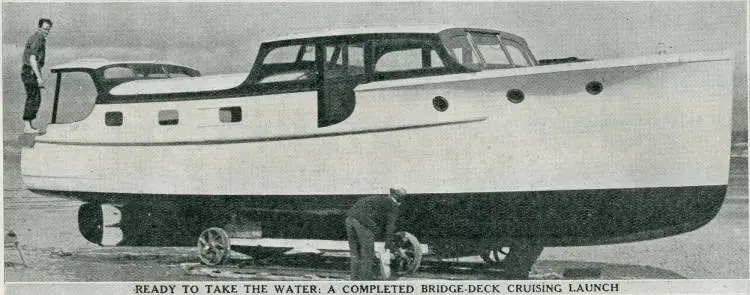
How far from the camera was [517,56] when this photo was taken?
356 inches

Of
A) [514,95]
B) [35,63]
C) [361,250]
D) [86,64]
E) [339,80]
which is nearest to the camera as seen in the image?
[514,95]

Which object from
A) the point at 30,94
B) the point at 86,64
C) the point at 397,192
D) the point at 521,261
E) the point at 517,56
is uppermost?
the point at 86,64

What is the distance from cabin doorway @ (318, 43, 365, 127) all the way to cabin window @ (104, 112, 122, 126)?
252 cm

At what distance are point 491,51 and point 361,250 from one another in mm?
2293

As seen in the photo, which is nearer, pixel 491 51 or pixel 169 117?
pixel 491 51

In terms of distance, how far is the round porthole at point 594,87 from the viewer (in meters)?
7.66

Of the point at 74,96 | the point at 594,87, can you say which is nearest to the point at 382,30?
the point at 594,87

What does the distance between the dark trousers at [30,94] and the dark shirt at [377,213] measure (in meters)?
4.05

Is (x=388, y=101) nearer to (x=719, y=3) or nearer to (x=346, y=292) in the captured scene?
(x=346, y=292)

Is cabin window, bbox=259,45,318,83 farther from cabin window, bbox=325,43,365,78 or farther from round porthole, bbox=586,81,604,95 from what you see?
round porthole, bbox=586,81,604,95

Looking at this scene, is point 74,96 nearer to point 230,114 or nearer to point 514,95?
point 230,114

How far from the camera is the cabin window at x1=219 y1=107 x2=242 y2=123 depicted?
8969 millimetres

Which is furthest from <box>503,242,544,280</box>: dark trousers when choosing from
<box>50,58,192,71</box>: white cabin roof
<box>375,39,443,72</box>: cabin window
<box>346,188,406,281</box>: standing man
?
<box>50,58,192,71</box>: white cabin roof

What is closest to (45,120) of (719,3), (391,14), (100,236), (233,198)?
(100,236)
